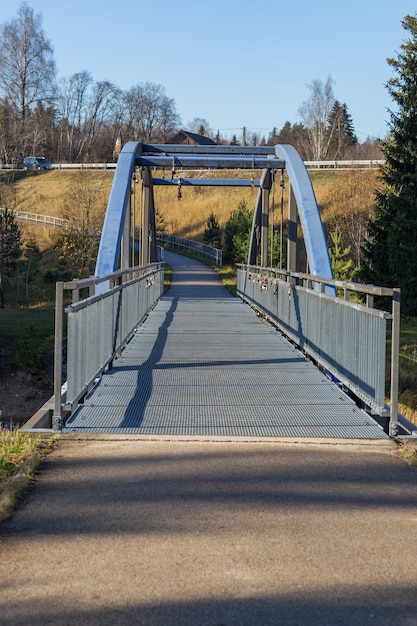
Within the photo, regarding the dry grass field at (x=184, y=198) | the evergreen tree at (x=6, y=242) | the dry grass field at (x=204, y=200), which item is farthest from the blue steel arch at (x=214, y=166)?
the dry grass field at (x=184, y=198)

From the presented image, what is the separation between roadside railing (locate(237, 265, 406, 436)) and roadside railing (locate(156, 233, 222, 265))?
40325mm

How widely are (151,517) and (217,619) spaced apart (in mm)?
1179

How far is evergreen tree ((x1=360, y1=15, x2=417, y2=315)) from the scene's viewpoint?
28703mm

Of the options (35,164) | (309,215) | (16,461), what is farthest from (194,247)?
(16,461)

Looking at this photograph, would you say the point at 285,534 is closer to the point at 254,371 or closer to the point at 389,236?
the point at 254,371

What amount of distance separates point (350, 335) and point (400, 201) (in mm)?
22902

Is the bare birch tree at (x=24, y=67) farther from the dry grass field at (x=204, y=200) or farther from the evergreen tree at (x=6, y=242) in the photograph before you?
the evergreen tree at (x=6, y=242)

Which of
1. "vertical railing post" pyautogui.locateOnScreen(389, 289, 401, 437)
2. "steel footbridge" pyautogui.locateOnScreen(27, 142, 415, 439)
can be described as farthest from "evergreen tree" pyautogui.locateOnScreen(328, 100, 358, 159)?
"vertical railing post" pyautogui.locateOnScreen(389, 289, 401, 437)

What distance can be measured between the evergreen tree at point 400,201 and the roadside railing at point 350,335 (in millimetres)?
16239

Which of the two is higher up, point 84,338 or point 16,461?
point 84,338

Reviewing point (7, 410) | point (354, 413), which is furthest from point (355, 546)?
point (7, 410)

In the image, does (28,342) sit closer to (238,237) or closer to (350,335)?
(238,237)

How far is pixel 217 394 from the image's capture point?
7.70 metres

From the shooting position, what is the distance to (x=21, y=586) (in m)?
3.30
